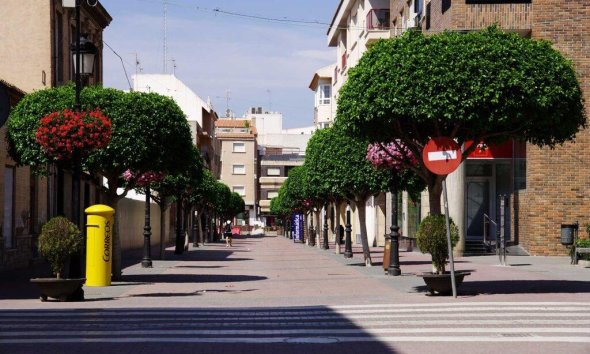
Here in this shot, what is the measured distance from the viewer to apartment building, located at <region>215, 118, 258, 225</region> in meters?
145

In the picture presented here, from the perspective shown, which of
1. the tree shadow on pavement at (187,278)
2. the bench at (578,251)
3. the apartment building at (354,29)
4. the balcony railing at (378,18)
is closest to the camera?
the tree shadow on pavement at (187,278)

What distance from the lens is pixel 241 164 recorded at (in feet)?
A: 480

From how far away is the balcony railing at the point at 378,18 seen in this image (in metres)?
58.2

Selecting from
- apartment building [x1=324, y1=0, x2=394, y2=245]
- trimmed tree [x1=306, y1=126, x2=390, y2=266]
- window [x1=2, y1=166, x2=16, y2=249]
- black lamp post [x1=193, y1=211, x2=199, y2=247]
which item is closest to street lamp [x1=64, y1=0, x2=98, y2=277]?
window [x1=2, y1=166, x2=16, y2=249]

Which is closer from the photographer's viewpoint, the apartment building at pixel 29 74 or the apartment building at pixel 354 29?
the apartment building at pixel 29 74

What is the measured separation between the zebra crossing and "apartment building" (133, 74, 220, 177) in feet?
266

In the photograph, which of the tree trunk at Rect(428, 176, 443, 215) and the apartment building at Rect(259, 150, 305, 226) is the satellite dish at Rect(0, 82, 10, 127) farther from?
the apartment building at Rect(259, 150, 305, 226)

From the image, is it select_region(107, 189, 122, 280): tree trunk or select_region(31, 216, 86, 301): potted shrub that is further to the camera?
select_region(107, 189, 122, 280): tree trunk

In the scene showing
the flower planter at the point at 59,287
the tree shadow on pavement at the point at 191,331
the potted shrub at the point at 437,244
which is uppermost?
the potted shrub at the point at 437,244

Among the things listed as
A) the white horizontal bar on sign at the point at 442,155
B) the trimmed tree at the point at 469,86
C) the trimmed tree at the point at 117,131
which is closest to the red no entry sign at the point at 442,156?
the white horizontal bar on sign at the point at 442,155

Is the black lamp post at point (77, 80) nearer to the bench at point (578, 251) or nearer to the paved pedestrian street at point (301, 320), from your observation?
the paved pedestrian street at point (301, 320)

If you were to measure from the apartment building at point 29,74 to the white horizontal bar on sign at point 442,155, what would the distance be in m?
16.7

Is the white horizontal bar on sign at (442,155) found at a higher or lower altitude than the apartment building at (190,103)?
lower

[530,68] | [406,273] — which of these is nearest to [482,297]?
[530,68]
